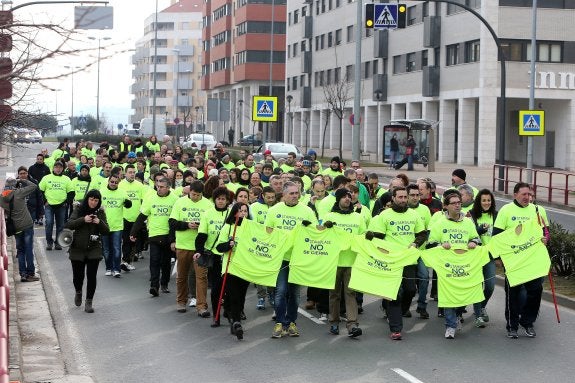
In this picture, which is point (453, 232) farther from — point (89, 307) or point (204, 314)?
point (89, 307)

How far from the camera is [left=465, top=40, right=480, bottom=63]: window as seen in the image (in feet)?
186

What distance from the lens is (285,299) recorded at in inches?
508

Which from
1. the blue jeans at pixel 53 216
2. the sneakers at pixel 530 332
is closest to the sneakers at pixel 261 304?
the sneakers at pixel 530 332

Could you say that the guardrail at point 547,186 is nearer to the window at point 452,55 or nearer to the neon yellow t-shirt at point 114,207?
the neon yellow t-shirt at point 114,207

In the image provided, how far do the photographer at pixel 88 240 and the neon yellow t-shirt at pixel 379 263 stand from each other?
3.46m

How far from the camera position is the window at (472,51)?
56656mm

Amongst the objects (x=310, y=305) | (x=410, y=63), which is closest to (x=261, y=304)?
(x=310, y=305)

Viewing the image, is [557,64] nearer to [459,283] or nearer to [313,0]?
[313,0]

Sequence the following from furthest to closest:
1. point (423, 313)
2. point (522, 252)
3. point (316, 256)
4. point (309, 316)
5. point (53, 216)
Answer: point (53, 216)
point (309, 316)
point (423, 313)
point (316, 256)
point (522, 252)

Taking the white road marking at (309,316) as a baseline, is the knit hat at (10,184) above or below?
above

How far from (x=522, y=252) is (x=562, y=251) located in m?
3.66

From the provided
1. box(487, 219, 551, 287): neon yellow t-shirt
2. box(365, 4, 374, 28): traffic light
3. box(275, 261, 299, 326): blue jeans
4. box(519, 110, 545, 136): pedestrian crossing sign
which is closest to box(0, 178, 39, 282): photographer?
box(275, 261, 299, 326): blue jeans

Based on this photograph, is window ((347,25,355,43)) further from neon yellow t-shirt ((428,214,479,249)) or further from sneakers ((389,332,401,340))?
sneakers ((389,332,401,340))

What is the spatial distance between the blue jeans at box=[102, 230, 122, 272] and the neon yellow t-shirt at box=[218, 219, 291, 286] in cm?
470
